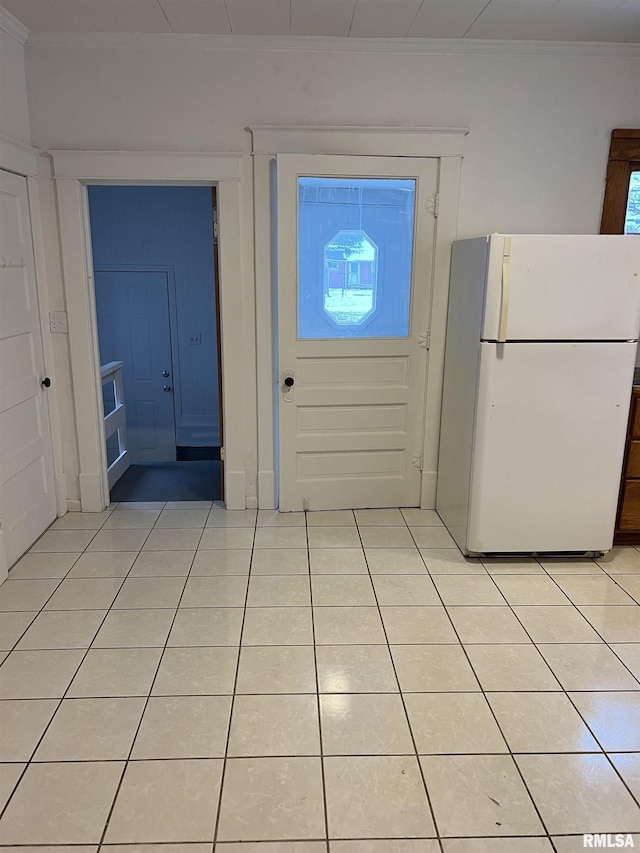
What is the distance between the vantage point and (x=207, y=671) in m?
2.33

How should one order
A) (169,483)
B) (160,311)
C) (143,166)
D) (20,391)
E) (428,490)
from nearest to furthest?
(20,391) < (143,166) < (428,490) < (169,483) < (160,311)

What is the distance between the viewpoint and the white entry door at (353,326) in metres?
3.46

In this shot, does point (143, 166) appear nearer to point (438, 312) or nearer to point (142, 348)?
point (438, 312)

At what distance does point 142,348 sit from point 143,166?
2818 mm

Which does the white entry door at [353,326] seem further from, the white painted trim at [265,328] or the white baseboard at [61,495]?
the white baseboard at [61,495]

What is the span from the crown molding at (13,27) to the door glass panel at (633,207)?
3413 mm

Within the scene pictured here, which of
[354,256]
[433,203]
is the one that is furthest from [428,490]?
[433,203]

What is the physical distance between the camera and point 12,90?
10.4 ft

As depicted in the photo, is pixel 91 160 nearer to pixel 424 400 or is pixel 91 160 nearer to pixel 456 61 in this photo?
pixel 456 61

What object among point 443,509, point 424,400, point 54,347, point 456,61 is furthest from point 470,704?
point 456,61

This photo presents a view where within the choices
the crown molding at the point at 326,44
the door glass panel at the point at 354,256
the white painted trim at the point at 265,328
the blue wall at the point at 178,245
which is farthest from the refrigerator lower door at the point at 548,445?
the blue wall at the point at 178,245

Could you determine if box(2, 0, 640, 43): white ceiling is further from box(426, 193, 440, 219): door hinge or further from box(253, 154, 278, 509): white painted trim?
box(426, 193, 440, 219): door hinge

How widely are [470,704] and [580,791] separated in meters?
0.44

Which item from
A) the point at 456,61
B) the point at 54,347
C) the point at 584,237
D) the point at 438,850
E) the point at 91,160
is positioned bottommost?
the point at 438,850
